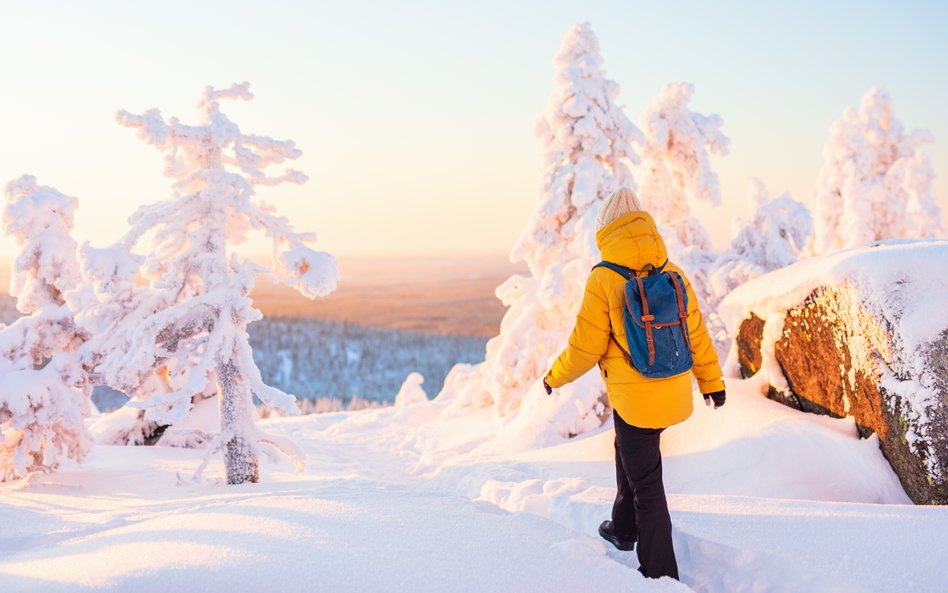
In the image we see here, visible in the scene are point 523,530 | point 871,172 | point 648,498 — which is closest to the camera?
point 648,498

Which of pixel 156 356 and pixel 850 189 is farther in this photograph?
pixel 850 189

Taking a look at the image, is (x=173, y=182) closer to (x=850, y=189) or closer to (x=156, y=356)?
(x=156, y=356)

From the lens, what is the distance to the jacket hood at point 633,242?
3586 millimetres

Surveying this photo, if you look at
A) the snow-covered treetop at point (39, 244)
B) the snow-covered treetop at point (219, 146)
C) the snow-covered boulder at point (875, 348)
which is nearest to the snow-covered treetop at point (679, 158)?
the snow-covered boulder at point (875, 348)

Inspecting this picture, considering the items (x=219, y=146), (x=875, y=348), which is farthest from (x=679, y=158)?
(x=219, y=146)

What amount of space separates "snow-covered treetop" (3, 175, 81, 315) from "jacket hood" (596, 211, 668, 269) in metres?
8.36

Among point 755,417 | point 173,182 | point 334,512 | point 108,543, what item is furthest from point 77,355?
point 755,417

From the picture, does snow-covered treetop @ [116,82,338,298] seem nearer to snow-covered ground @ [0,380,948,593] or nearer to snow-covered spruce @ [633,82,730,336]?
snow-covered ground @ [0,380,948,593]

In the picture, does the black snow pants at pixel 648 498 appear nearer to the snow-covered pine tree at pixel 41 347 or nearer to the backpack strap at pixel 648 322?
the backpack strap at pixel 648 322

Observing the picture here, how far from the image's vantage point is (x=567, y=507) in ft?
17.1

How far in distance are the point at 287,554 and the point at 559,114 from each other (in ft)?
35.5

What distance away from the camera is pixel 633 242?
3590mm

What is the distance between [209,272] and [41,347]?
2.82 metres

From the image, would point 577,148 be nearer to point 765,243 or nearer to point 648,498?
point 765,243
